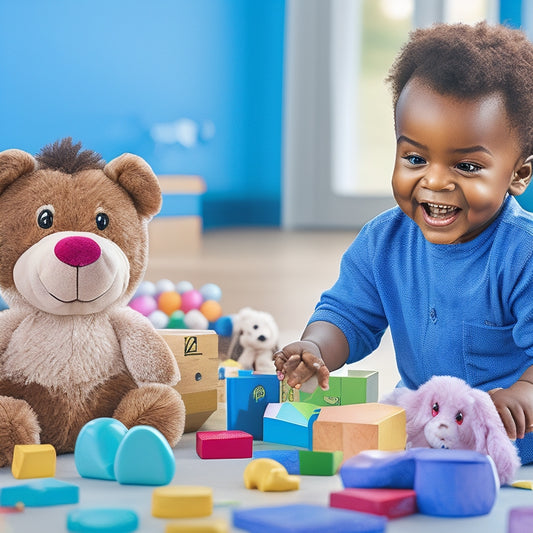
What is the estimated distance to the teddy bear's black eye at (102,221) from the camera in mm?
890

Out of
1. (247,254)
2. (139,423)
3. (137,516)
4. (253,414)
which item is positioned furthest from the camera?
(247,254)

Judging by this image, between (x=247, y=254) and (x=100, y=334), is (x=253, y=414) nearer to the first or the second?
(x=100, y=334)

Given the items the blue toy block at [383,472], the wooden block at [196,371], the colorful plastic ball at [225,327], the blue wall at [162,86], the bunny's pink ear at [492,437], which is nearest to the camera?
Answer: the blue toy block at [383,472]

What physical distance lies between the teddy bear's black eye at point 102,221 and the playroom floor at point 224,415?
0.22 meters

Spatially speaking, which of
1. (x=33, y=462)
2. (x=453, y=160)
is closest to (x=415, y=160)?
(x=453, y=160)

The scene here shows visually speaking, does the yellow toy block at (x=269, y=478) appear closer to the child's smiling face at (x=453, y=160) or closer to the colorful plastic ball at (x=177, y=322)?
the child's smiling face at (x=453, y=160)

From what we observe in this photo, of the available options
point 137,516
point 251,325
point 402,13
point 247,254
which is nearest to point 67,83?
point 247,254

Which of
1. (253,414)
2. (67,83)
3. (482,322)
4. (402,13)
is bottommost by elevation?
(253,414)

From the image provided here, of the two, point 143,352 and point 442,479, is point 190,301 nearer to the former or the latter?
point 143,352

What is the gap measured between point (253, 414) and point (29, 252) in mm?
289

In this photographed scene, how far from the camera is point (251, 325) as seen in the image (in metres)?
1.35

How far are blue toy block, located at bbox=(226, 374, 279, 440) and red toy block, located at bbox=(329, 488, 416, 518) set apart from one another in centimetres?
31

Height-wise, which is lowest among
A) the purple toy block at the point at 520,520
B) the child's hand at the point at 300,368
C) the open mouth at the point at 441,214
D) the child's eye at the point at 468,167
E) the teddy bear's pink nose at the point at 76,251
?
the purple toy block at the point at 520,520

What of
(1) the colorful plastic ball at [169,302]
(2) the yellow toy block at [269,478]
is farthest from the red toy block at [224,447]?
(1) the colorful plastic ball at [169,302]
